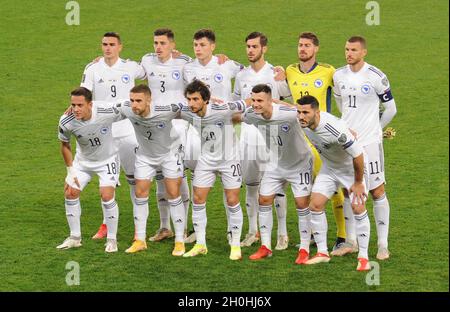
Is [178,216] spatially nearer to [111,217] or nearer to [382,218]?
[111,217]

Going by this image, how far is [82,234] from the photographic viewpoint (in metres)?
12.9

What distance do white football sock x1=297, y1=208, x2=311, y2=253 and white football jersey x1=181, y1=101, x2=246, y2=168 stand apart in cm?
101

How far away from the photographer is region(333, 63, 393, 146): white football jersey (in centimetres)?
1156

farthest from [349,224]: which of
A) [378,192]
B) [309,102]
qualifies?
[309,102]

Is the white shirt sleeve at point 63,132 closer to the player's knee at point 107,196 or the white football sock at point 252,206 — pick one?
the player's knee at point 107,196

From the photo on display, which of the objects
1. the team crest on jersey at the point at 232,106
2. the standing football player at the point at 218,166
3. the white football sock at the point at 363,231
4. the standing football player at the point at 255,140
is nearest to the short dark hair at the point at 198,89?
the standing football player at the point at 218,166

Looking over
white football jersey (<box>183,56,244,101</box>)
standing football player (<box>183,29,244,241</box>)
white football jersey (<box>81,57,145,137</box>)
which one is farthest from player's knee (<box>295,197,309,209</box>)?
white football jersey (<box>81,57,145,137</box>)

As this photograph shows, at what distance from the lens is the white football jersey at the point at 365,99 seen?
1156 cm

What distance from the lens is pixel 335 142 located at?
10.9 metres

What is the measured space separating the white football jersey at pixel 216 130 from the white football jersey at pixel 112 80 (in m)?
1.47

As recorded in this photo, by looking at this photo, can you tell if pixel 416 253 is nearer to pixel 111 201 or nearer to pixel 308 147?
pixel 308 147

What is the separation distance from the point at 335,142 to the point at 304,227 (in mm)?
1221

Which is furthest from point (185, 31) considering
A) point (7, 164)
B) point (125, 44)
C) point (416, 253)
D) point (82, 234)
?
point (416, 253)

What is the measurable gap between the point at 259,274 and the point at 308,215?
1.02 m
